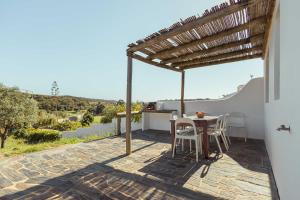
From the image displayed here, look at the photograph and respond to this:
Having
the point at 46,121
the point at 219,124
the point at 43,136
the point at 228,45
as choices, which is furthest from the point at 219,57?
the point at 46,121

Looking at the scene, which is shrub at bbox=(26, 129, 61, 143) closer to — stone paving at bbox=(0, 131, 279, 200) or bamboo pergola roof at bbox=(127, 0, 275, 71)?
stone paving at bbox=(0, 131, 279, 200)

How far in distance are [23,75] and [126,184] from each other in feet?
81.7

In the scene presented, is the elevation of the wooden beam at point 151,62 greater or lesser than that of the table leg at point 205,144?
greater

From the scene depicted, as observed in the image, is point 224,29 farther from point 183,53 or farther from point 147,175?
point 147,175

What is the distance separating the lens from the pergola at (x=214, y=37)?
2711 mm

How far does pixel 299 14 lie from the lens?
122cm

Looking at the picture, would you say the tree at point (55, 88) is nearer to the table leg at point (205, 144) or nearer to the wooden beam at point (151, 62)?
the wooden beam at point (151, 62)

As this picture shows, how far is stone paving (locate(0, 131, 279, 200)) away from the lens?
92.8 inches

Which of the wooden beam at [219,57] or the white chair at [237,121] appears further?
the white chair at [237,121]

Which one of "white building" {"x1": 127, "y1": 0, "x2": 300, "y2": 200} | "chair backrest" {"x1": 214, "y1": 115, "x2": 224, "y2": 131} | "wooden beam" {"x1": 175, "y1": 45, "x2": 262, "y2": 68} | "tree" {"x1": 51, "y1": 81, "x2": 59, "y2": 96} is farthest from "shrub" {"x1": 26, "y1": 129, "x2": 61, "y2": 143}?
"tree" {"x1": 51, "y1": 81, "x2": 59, "y2": 96}

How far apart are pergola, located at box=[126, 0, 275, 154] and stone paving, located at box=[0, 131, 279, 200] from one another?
921 millimetres

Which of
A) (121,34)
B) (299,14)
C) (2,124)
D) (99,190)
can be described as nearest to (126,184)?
(99,190)

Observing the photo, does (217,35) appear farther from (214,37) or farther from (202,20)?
(202,20)

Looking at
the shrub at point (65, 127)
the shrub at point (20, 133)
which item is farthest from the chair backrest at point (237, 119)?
the shrub at point (20, 133)
